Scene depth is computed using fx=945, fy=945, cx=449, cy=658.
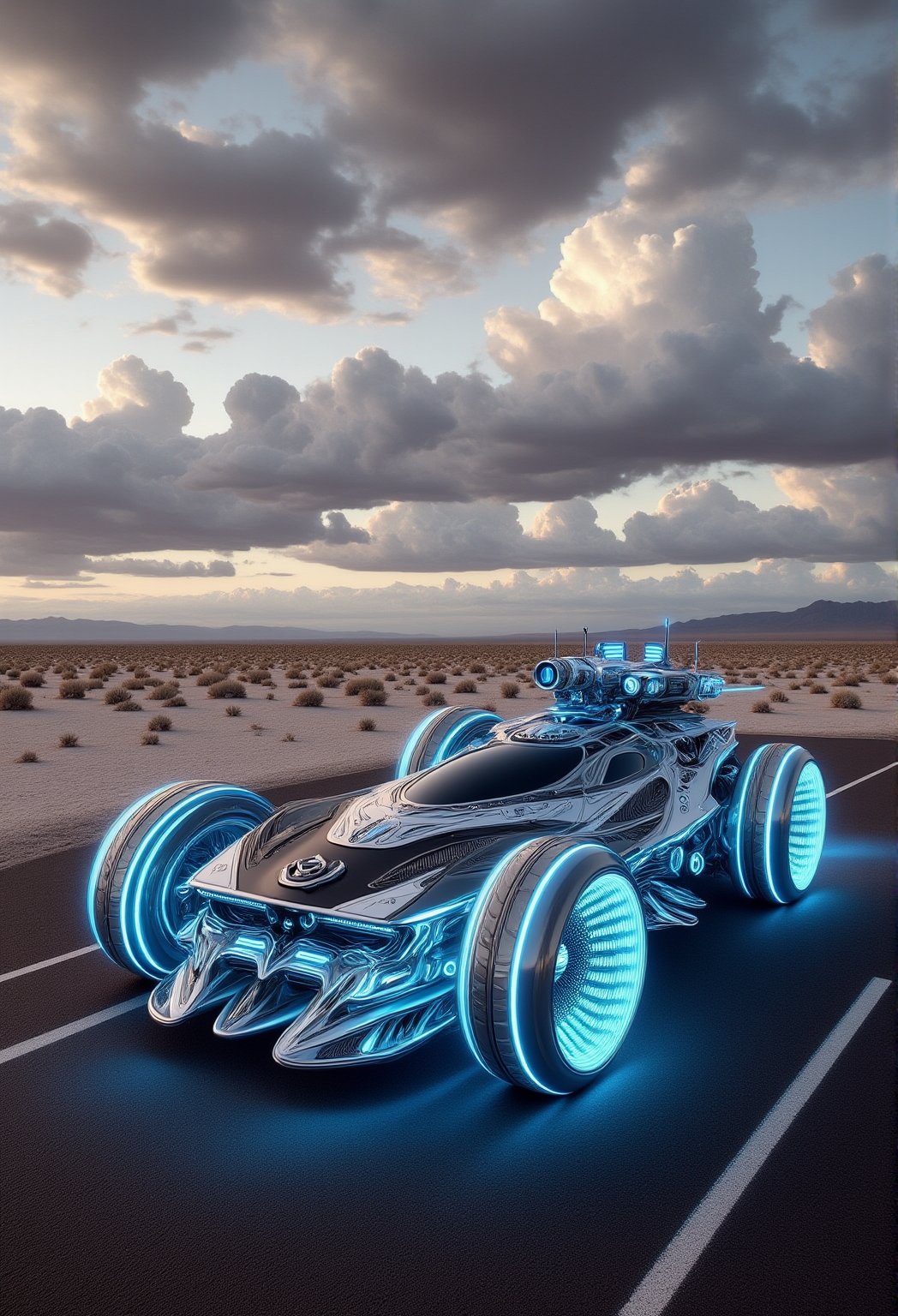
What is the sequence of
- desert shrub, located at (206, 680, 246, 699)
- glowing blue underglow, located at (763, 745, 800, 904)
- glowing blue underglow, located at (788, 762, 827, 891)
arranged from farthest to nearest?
desert shrub, located at (206, 680, 246, 699), glowing blue underglow, located at (788, 762, 827, 891), glowing blue underglow, located at (763, 745, 800, 904)

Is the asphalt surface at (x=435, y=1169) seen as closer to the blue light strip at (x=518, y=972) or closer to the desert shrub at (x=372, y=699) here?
the blue light strip at (x=518, y=972)

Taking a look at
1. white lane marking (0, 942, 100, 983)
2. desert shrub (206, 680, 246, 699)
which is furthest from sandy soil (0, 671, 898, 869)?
white lane marking (0, 942, 100, 983)

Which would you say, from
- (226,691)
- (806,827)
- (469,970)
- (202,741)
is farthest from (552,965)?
(226,691)

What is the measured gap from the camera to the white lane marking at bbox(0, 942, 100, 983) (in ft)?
20.7

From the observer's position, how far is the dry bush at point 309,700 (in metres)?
28.5

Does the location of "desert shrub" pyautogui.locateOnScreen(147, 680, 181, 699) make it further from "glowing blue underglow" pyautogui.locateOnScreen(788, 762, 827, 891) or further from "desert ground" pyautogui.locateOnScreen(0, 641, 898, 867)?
"glowing blue underglow" pyautogui.locateOnScreen(788, 762, 827, 891)

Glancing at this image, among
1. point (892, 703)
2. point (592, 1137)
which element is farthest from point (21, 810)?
point (892, 703)

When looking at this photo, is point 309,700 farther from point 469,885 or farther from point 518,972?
point 518,972

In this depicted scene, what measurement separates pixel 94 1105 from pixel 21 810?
27.5 ft

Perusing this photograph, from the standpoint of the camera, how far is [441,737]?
29.8ft

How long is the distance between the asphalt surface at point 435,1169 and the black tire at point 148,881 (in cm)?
38

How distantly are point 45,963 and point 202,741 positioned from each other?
1357 centimetres

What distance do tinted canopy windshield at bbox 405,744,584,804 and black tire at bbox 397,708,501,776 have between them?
7.79ft

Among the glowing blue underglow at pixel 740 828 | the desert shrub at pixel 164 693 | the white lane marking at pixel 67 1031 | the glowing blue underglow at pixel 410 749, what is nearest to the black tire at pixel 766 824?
the glowing blue underglow at pixel 740 828
